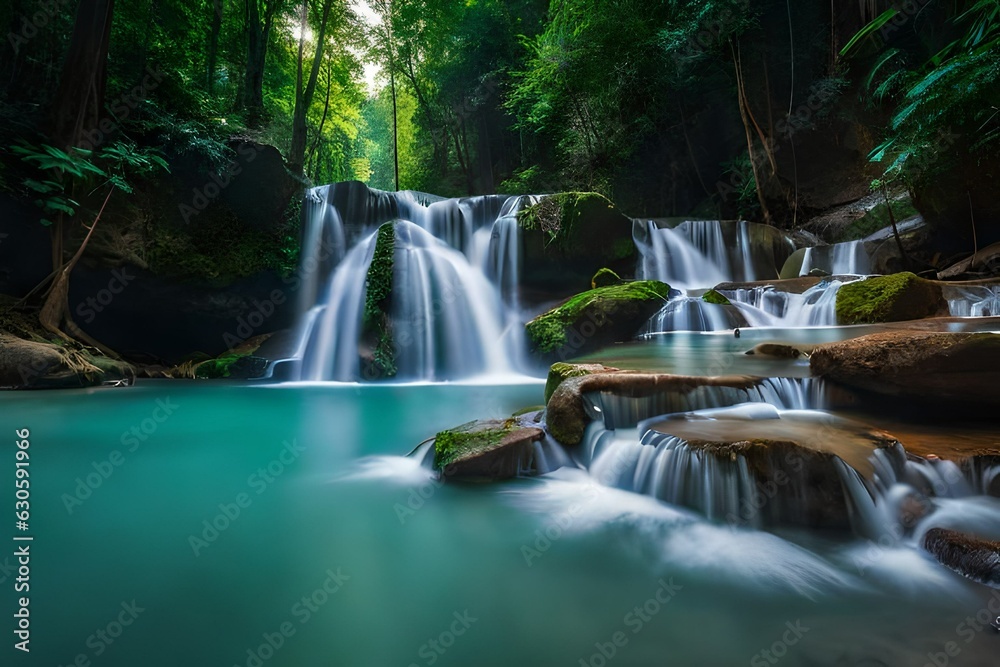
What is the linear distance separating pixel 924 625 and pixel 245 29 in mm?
18634

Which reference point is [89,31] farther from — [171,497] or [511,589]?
[511,589]

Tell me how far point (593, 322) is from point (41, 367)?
8.25 m

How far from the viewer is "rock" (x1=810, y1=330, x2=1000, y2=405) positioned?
3217 millimetres

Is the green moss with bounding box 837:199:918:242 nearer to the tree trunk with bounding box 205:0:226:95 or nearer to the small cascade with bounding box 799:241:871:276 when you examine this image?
the small cascade with bounding box 799:241:871:276

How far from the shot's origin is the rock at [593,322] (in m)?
7.39

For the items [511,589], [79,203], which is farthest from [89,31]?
[511,589]

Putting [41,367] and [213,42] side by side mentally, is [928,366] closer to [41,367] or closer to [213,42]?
[41,367]

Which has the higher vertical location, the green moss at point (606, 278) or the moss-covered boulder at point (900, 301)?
the green moss at point (606, 278)

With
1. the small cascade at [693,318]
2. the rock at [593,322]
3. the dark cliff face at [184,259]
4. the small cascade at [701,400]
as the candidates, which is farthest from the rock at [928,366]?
the dark cliff face at [184,259]

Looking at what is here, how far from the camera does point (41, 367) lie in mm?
6832

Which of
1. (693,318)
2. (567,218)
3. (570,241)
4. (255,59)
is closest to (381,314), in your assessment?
(570,241)

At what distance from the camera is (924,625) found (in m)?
1.77

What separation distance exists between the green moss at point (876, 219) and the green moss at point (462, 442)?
11.9 m

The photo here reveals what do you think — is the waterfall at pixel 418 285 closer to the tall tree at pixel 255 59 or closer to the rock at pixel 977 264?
the tall tree at pixel 255 59
